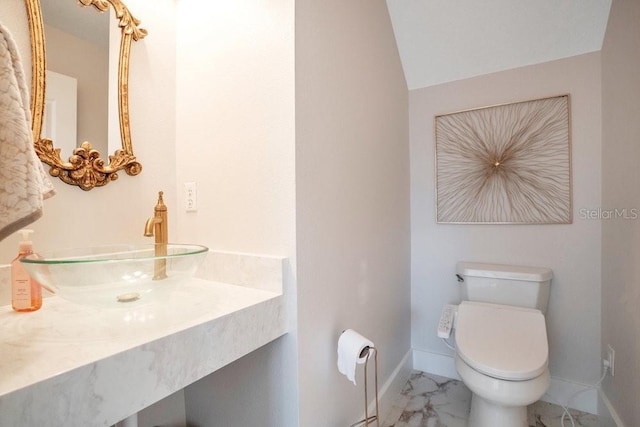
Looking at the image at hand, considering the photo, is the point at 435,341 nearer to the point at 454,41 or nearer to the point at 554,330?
the point at 554,330

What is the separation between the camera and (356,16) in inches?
54.3

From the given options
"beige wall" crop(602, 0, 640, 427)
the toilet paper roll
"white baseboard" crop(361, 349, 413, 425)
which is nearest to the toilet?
"beige wall" crop(602, 0, 640, 427)

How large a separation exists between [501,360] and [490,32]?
1.76 metres

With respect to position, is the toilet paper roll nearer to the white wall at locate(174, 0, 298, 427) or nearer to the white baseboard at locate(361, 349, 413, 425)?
the white wall at locate(174, 0, 298, 427)

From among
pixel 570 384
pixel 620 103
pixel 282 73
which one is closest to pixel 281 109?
pixel 282 73

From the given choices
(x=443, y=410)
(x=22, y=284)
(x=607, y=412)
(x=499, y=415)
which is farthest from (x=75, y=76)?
(x=607, y=412)

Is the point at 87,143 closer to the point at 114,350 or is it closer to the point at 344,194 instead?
the point at 114,350

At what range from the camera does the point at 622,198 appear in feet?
4.56

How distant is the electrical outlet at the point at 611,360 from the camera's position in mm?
1467

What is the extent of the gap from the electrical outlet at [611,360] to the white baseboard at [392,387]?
102cm

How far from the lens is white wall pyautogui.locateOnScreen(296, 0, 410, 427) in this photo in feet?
3.38

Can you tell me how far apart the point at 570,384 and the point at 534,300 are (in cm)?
57

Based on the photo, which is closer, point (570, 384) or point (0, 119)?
point (0, 119)

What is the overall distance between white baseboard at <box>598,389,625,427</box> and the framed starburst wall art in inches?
36.4
